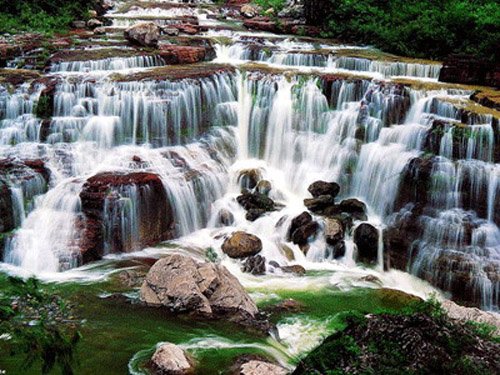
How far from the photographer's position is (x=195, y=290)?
9.67 m

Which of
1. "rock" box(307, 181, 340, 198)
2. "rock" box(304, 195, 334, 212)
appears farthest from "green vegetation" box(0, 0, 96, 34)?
"rock" box(304, 195, 334, 212)

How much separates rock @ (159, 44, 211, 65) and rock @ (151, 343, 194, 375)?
43.7ft

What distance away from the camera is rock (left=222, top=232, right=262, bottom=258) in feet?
41.7

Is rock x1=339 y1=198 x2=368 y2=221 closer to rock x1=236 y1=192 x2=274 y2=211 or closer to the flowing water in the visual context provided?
the flowing water

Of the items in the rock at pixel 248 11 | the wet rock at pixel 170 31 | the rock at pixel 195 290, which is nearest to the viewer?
the rock at pixel 195 290

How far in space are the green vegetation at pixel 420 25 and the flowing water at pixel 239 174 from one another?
2311 millimetres

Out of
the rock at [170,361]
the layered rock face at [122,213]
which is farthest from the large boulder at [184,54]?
the rock at [170,361]

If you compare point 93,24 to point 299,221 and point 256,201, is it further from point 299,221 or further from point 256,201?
point 299,221

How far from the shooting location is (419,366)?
3.84m

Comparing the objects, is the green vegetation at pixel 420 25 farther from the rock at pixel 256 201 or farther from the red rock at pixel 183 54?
the rock at pixel 256 201

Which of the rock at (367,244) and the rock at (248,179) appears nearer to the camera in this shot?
the rock at (367,244)

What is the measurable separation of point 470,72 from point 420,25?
17.7 ft

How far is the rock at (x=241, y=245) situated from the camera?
1272 cm

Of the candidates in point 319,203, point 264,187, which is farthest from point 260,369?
point 264,187
